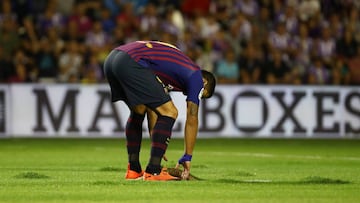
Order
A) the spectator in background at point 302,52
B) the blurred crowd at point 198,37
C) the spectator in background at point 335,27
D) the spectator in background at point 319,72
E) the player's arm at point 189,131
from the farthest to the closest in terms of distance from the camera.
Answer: the spectator in background at point 335,27 < the spectator in background at point 302,52 < the spectator in background at point 319,72 < the blurred crowd at point 198,37 < the player's arm at point 189,131

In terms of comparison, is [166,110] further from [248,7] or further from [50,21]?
[248,7]

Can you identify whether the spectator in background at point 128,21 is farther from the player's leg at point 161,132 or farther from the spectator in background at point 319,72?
the player's leg at point 161,132

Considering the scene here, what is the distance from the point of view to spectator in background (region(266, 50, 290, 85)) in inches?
1022

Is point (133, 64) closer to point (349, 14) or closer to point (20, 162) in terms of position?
point (20, 162)

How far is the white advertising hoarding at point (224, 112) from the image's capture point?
926 inches

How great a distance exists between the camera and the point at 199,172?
550 inches

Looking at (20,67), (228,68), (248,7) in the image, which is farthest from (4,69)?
(248,7)

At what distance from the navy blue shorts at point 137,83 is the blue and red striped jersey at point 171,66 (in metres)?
0.09

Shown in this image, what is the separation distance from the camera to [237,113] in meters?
24.4

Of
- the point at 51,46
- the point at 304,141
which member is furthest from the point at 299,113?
the point at 51,46

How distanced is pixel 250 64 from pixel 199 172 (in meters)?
12.5

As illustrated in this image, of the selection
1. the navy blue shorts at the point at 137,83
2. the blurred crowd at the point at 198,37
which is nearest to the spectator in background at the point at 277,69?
the blurred crowd at the point at 198,37

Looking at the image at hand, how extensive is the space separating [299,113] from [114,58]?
13308mm

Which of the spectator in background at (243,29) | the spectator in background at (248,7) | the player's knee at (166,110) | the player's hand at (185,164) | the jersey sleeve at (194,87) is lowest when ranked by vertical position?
the player's hand at (185,164)
